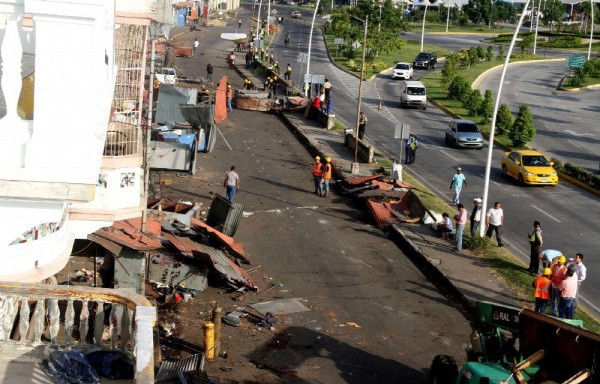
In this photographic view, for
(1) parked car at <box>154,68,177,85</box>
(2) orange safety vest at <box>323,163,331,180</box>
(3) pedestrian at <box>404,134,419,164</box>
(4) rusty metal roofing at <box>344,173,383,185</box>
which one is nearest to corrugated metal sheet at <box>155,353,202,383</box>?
(2) orange safety vest at <box>323,163,331,180</box>

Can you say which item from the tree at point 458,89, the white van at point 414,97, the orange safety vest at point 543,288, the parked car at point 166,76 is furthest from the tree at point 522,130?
the orange safety vest at point 543,288

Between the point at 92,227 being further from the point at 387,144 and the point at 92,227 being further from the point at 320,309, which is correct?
the point at 387,144

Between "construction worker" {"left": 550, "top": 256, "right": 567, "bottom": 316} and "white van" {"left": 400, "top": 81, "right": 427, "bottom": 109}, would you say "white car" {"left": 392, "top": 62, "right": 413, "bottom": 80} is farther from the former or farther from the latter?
"construction worker" {"left": 550, "top": 256, "right": 567, "bottom": 316}

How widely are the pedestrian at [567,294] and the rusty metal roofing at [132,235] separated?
841 cm

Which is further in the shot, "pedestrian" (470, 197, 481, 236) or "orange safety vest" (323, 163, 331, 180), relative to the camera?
"orange safety vest" (323, 163, 331, 180)

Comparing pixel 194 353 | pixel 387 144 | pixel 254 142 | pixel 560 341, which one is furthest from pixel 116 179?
pixel 387 144

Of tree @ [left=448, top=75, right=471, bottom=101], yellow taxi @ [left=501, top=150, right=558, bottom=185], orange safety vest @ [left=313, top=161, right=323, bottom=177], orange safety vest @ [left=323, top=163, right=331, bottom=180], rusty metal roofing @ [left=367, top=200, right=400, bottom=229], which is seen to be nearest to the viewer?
rusty metal roofing @ [left=367, top=200, right=400, bottom=229]

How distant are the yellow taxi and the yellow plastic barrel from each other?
74.5 feet

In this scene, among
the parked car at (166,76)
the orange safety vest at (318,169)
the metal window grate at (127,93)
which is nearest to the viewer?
the metal window grate at (127,93)

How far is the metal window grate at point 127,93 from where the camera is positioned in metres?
17.6

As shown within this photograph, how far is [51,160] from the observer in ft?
23.0

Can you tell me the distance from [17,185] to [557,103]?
5983 centimetres

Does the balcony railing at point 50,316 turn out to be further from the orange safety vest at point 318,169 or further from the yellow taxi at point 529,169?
the yellow taxi at point 529,169

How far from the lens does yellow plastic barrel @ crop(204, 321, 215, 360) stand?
688 inches
